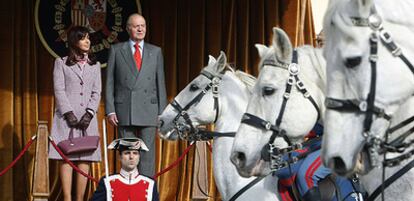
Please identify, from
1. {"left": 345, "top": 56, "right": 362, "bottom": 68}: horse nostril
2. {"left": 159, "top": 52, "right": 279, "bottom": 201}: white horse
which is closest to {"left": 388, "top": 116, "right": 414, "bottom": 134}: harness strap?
{"left": 345, "top": 56, "right": 362, "bottom": 68}: horse nostril

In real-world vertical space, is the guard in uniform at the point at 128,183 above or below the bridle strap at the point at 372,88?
below

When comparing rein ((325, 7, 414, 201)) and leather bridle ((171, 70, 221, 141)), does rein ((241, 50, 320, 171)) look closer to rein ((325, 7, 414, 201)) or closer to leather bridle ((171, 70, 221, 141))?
rein ((325, 7, 414, 201))

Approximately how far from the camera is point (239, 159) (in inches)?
204

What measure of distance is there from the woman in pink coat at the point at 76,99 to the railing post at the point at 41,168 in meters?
0.10

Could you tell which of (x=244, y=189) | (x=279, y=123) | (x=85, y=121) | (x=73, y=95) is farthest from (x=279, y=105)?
(x=73, y=95)

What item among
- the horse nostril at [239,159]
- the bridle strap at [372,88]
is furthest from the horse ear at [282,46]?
the bridle strap at [372,88]

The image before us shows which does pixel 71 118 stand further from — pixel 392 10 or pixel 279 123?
pixel 392 10

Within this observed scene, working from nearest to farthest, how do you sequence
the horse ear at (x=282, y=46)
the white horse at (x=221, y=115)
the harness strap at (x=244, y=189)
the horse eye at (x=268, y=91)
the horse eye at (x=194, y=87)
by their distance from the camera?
the horse eye at (x=268, y=91) → the horse ear at (x=282, y=46) → the harness strap at (x=244, y=189) → the white horse at (x=221, y=115) → the horse eye at (x=194, y=87)

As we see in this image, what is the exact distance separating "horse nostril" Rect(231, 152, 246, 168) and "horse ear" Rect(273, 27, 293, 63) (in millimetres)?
738

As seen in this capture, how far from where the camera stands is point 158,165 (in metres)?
10.9

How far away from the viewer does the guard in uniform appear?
7625mm

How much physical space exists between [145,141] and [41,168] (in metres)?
1.02

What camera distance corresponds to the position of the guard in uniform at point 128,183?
7625 mm

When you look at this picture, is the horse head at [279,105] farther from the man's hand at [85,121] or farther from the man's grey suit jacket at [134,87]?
the man's hand at [85,121]
